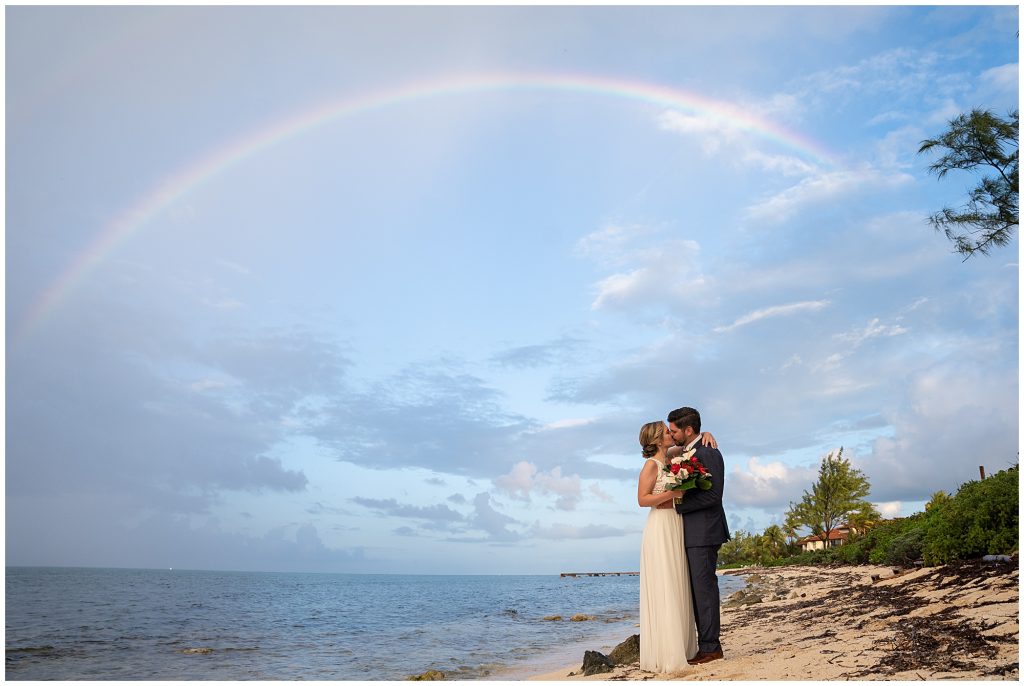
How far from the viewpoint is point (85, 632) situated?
88.6 feet

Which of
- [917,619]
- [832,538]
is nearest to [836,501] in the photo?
[832,538]

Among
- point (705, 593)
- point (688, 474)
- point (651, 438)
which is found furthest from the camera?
point (651, 438)

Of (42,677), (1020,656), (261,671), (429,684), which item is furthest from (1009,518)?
(42,677)

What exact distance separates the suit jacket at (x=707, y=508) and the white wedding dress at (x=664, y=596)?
0.67 ft

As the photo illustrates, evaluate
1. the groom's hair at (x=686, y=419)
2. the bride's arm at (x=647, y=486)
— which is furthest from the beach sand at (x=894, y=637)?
the groom's hair at (x=686, y=419)

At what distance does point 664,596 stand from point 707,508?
3.55 ft

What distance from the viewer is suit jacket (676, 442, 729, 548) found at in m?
7.82

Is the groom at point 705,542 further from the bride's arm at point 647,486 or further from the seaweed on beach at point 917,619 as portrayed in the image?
the seaweed on beach at point 917,619

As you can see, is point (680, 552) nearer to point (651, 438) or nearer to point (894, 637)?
point (651, 438)

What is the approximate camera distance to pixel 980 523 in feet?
42.9

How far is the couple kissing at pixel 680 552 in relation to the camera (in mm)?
7793

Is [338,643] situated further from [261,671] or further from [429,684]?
[429,684]

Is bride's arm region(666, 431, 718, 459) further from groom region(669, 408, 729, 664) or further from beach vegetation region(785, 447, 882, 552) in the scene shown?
beach vegetation region(785, 447, 882, 552)

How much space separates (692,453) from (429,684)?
6526mm
